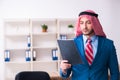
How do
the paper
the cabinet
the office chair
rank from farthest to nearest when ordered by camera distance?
the cabinet
the office chair
the paper

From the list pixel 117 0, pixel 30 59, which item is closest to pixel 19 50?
pixel 30 59

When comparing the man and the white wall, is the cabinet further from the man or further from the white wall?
the man

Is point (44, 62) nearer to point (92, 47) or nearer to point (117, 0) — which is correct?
point (117, 0)

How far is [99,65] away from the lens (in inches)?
78.2

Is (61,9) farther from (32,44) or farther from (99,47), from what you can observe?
(99,47)

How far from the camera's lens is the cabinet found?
4930 millimetres

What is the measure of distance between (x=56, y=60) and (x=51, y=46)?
0.32 m

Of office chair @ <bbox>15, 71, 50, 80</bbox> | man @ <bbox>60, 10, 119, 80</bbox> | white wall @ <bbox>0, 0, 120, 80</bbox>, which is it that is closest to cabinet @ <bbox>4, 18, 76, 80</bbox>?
white wall @ <bbox>0, 0, 120, 80</bbox>

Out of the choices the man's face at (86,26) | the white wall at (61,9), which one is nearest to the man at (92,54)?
the man's face at (86,26)

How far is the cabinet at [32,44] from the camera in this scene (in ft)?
16.2

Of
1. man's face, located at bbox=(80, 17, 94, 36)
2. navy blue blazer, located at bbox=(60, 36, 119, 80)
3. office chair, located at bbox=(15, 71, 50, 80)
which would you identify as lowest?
office chair, located at bbox=(15, 71, 50, 80)

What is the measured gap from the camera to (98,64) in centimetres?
198

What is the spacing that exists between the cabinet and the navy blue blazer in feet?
9.60

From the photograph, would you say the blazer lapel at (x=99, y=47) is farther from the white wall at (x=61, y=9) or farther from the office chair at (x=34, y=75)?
the white wall at (x=61, y=9)
